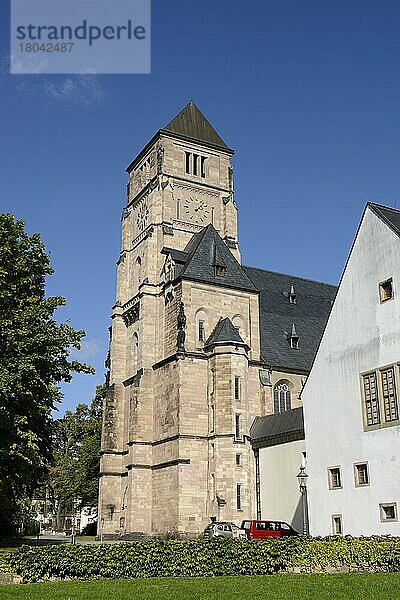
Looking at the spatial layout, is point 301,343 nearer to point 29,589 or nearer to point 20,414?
point 20,414

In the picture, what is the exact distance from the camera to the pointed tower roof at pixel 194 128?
6150cm

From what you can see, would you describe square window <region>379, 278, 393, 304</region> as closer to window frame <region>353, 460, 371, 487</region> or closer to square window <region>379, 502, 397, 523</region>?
window frame <region>353, 460, 371, 487</region>

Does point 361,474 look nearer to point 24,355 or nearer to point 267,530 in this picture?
point 267,530

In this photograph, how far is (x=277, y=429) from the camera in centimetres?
4122

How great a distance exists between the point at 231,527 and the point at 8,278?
62.9 feet

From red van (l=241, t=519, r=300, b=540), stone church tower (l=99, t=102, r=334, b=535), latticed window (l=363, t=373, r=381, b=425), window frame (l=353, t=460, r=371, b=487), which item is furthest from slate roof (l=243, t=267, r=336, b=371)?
window frame (l=353, t=460, r=371, b=487)

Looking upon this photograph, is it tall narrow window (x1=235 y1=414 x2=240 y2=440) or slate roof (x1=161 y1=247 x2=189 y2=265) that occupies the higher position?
slate roof (x1=161 y1=247 x2=189 y2=265)

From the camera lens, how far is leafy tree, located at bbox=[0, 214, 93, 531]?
93.5 ft

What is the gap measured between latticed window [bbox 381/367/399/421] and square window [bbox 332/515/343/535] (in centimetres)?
491

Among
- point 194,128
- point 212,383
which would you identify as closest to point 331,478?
point 212,383

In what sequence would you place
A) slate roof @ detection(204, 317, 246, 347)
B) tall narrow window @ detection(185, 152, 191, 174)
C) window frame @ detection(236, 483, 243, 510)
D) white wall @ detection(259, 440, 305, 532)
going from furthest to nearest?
tall narrow window @ detection(185, 152, 191, 174) → slate roof @ detection(204, 317, 246, 347) → window frame @ detection(236, 483, 243, 510) → white wall @ detection(259, 440, 305, 532)

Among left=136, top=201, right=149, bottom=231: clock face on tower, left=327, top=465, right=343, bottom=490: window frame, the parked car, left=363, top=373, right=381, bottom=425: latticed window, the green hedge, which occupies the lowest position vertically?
the parked car

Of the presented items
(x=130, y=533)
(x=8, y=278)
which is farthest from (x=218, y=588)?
(x=130, y=533)

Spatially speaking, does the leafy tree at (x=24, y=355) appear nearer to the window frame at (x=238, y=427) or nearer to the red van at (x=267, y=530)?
the red van at (x=267, y=530)
